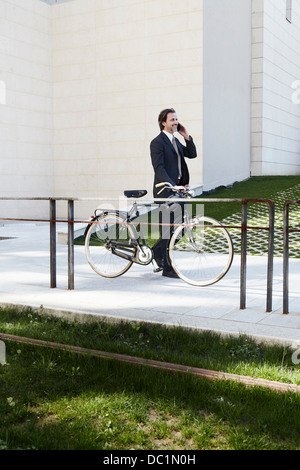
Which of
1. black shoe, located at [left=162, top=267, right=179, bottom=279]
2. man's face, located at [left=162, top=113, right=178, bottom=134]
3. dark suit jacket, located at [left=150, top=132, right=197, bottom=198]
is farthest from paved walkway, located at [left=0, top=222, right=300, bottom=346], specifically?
man's face, located at [left=162, top=113, right=178, bottom=134]

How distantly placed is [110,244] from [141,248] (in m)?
0.46

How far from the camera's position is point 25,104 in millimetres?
18453

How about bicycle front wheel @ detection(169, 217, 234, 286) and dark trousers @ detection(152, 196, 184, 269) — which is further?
dark trousers @ detection(152, 196, 184, 269)

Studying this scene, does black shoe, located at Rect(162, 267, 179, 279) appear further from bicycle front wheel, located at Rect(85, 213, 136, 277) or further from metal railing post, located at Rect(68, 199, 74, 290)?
metal railing post, located at Rect(68, 199, 74, 290)

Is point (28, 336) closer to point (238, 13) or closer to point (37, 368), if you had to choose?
point (37, 368)

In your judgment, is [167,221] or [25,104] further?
[25,104]

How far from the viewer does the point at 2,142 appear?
17.6 meters

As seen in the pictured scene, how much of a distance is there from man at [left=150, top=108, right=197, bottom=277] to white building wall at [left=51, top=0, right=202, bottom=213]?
1044cm

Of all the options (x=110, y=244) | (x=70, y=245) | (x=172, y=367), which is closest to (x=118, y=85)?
(x=110, y=244)

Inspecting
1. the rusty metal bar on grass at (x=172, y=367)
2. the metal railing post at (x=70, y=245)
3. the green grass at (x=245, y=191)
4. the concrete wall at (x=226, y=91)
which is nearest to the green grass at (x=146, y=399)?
the rusty metal bar on grass at (x=172, y=367)

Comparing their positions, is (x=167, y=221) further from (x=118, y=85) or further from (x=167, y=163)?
(x=118, y=85)

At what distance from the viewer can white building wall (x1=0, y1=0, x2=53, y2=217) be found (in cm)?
1769

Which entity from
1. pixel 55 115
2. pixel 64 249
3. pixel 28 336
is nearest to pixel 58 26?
pixel 55 115

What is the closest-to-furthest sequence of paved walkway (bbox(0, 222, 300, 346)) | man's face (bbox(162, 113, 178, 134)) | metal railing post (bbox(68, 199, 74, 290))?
Result: paved walkway (bbox(0, 222, 300, 346)) → metal railing post (bbox(68, 199, 74, 290)) → man's face (bbox(162, 113, 178, 134))
